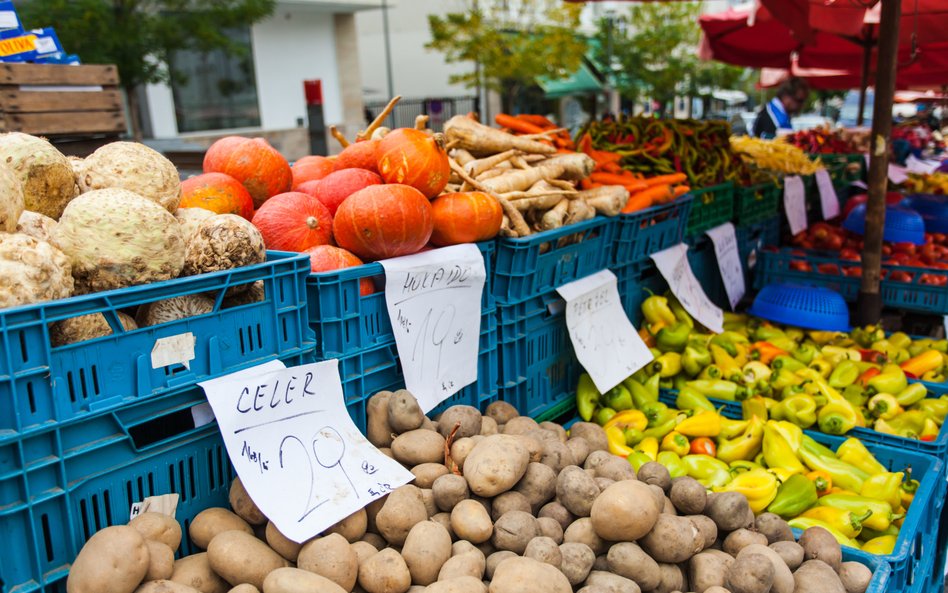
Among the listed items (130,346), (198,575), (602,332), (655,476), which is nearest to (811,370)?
(602,332)

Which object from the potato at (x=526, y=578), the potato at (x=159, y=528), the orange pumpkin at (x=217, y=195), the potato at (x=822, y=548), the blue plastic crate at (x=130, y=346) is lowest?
the potato at (x=822, y=548)

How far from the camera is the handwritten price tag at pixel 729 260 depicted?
466 cm

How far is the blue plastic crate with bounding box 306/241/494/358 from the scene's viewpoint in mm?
2275

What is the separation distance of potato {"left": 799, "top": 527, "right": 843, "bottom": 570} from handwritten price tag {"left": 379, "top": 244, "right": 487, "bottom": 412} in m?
1.23

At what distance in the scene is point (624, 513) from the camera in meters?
1.96

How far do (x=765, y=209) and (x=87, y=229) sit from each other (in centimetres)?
507

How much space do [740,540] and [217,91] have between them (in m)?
17.8

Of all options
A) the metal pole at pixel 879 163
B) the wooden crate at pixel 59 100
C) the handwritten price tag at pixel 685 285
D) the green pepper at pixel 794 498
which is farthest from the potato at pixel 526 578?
the wooden crate at pixel 59 100

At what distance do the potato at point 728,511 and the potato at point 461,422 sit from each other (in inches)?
30.0

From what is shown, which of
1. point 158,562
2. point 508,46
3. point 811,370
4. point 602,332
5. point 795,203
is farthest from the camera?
point 508,46

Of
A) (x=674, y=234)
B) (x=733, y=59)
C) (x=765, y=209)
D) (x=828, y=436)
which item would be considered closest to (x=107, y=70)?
(x=674, y=234)

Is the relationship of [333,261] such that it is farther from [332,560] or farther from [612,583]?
[612,583]

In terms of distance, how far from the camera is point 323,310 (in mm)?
2291

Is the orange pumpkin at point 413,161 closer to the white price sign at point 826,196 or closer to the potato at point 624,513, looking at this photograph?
the potato at point 624,513
